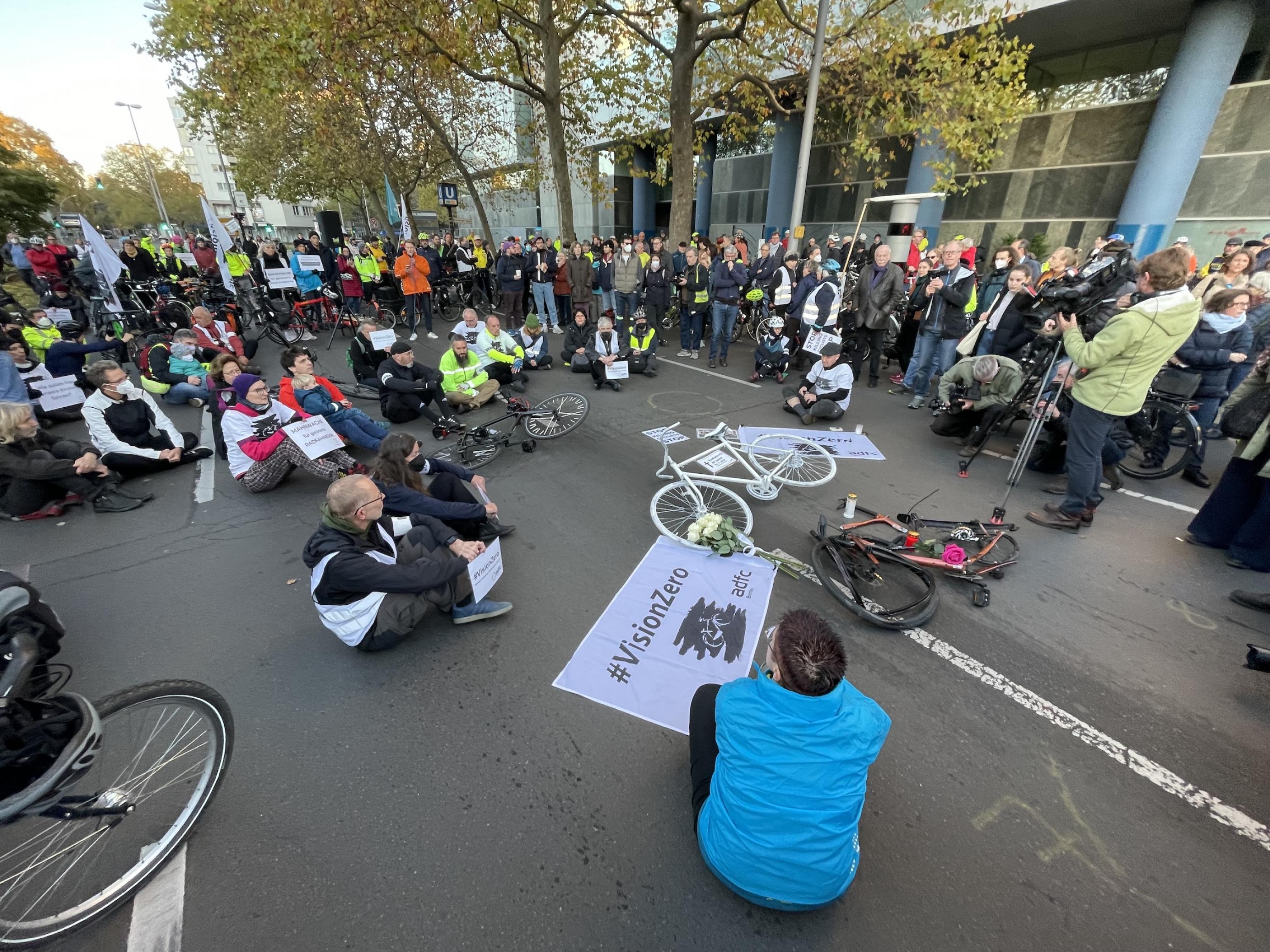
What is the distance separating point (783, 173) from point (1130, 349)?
20.0m

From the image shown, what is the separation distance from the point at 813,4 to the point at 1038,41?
271 inches

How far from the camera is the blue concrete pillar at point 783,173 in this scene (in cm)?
1989

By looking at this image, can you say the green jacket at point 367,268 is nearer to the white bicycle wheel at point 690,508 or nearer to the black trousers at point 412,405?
the black trousers at point 412,405

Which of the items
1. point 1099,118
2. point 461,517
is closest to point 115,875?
point 461,517

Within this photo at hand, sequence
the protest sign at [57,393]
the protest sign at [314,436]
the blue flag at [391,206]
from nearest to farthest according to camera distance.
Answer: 1. the protest sign at [314,436]
2. the protest sign at [57,393]
3. the blue flag at [391,206]

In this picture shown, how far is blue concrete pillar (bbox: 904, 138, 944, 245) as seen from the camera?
619 inches

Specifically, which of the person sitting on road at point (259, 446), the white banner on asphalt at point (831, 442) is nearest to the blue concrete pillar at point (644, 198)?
the white banner on asphalt at point (831, 442)

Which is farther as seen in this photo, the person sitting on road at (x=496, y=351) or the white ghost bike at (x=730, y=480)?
the person sitting on road at (x=496, y=351)

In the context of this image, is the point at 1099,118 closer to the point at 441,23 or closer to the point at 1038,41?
the point at 1038,41

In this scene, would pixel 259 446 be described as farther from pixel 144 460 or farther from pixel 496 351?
pixel 496 351

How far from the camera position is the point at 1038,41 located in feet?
46.5

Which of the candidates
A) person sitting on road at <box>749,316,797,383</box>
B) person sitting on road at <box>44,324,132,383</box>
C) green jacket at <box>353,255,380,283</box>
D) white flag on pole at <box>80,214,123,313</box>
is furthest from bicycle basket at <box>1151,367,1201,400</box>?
white flag on pole at <box>80,214,123,313</box>

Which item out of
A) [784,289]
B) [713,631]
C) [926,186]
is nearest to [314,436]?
[713,631]

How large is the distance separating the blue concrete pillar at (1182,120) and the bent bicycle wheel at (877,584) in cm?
1399
